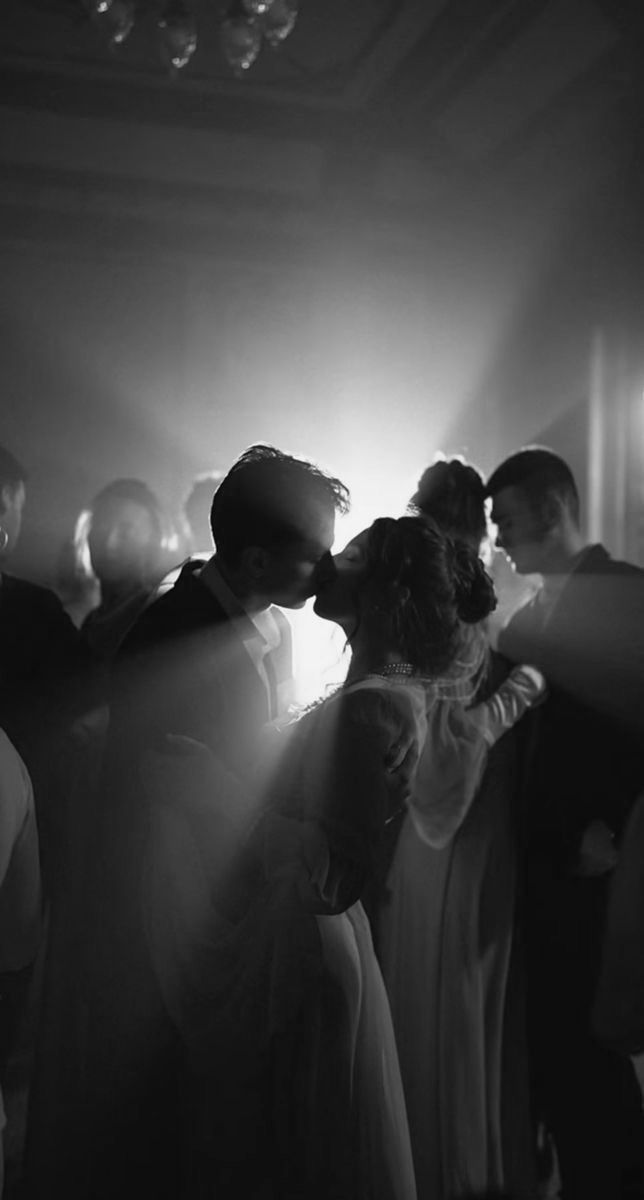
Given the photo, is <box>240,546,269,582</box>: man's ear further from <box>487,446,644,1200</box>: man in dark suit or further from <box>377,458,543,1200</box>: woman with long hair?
<box>487,446,644,1200</box>: man in dark suit

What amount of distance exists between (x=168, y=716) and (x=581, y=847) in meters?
1.14

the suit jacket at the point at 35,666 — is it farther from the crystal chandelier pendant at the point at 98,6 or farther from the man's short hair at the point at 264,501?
the crystal chandelier pendant at the point at 98,6

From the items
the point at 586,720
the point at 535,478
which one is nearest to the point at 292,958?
the point at 586,720

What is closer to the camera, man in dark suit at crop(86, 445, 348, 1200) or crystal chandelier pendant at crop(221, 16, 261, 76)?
man in dark suit at crop(86, 445, 348, 1200)

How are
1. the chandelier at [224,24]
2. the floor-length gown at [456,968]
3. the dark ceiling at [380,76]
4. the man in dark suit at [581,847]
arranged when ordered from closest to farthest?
1. the floor-length gown at [456,968]
2. the man in dark suit at [581,847]
3. the chandelier at [224,24]
4. the dark ceiling at [380,76]

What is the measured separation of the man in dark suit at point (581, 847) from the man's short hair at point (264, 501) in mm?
942

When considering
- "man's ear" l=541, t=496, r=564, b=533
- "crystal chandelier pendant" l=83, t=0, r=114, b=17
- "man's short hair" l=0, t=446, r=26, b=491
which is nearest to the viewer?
"man's short hair" l=0, t=446, r=26, b=491

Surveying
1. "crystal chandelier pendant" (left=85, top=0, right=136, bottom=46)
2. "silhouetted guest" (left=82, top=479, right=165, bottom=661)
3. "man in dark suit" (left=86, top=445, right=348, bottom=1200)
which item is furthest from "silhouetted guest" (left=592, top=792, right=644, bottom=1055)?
"crystal chandelier pendant" (left=85, top=0, right=136, bottom=46)

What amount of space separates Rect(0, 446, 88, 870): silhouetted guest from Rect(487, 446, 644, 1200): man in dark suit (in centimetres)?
105

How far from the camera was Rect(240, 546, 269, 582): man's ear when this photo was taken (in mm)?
1991

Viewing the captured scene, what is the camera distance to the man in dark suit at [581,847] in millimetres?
2590

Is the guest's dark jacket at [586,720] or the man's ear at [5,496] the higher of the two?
the man's ear at [5,496]

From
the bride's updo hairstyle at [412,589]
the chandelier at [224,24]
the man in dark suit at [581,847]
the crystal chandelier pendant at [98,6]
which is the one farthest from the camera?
the chandelier at [224,24]

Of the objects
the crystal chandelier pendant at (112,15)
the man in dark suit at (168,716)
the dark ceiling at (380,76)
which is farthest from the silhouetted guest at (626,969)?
the dark ceiling at (380,76)
